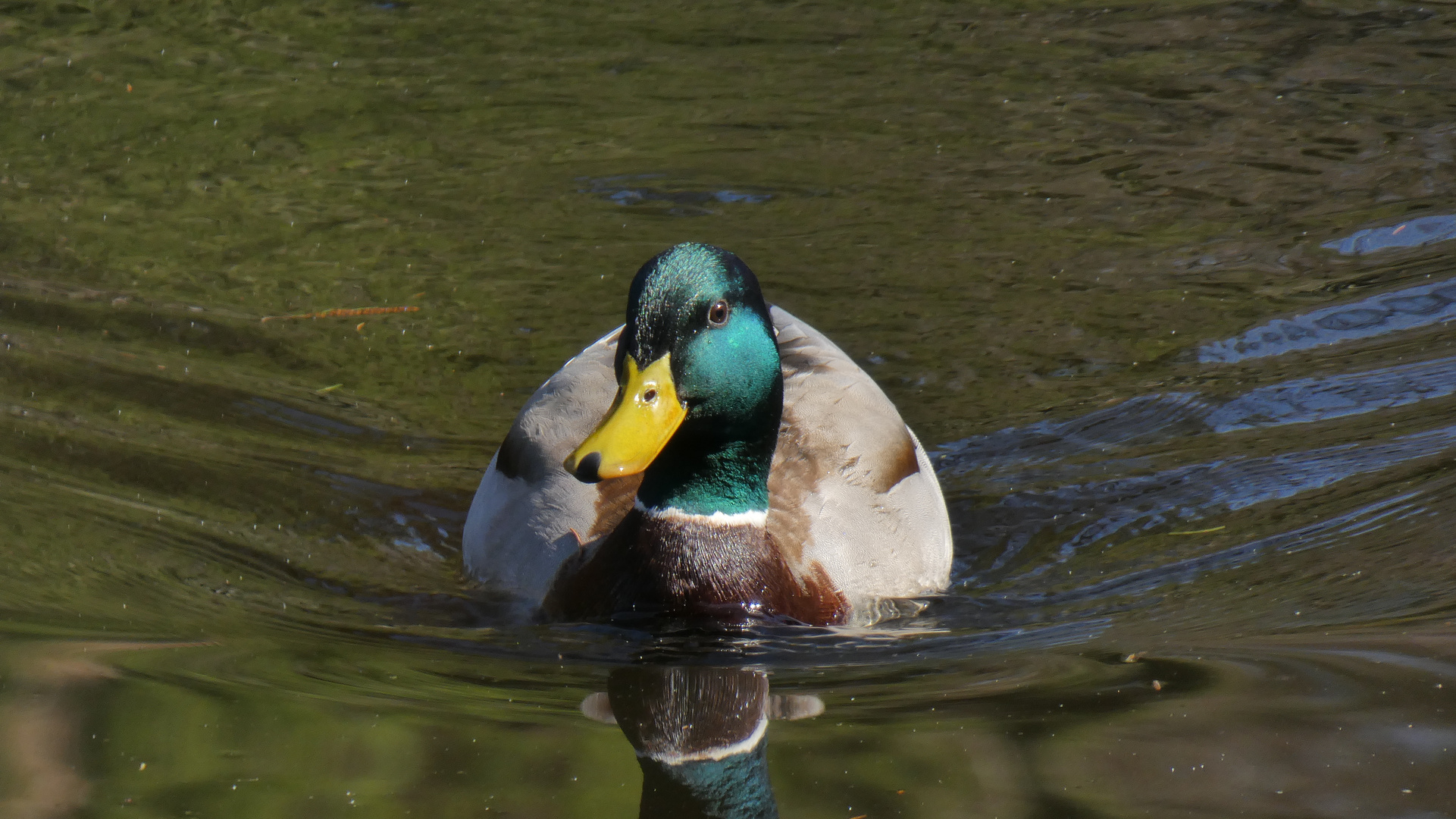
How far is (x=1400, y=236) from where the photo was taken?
762cm

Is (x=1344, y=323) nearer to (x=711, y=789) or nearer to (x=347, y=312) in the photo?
(x=347, y=312)

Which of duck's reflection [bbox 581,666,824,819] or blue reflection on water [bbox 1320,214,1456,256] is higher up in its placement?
blue reflection on water [bbox 1320,214,1456,256]

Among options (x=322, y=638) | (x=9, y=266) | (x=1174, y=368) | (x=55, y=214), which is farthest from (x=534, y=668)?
(x=55, y=214)

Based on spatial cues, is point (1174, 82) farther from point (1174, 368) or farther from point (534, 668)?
point (534, 668)

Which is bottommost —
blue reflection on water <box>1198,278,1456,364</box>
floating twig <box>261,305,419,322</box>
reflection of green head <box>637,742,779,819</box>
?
floating twig <box>261,305,419,322</box>

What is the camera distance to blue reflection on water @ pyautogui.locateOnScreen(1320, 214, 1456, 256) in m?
7.54

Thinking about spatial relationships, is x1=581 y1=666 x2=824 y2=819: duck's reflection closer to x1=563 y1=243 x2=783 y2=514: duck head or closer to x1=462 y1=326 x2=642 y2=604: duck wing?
x1=563 y1=243 x2=783 y2=514: duck head

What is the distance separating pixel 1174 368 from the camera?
688 centimetres

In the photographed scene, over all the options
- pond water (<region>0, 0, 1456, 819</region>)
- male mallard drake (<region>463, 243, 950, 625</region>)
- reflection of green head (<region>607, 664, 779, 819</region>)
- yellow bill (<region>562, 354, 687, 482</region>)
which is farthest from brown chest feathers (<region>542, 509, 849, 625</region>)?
yellow bill (<region>562, 354, 687, 482</region>)

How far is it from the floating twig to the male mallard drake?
1597 mm

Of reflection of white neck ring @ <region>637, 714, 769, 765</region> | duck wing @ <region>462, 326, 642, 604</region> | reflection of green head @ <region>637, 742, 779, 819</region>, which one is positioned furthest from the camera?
duck wing @ <region>462, 326, 642, 604</region>

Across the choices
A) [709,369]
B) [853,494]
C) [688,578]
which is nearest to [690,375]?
[709,369]

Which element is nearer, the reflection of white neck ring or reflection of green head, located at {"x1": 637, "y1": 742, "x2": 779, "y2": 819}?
reflection of green head, located at {"x1": 637, "y1": 742, "x2": 779, "y2": 819}

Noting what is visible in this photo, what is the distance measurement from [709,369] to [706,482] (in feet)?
1.69
